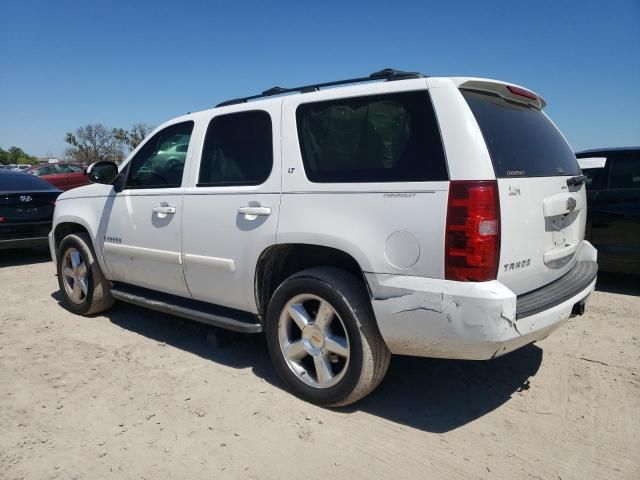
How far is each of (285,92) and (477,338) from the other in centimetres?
219

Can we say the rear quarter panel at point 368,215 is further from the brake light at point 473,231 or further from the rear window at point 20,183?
the rear window at point 20,183

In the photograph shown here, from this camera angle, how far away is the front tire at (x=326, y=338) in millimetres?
2748

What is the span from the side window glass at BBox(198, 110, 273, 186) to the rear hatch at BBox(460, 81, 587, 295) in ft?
4.53

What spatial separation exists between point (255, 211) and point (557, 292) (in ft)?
6.35

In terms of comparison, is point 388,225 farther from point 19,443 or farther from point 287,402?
point 19,443

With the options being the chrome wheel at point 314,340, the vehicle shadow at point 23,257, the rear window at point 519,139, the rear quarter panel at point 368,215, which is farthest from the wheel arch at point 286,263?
the vehicle shadow at point 23,257

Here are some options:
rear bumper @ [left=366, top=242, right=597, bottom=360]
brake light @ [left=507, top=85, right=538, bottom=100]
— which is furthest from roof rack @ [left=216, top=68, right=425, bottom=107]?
rear bumper @ [left=366, top=242, right=597, bottom=360]

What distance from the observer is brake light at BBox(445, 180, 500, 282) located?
2342mm

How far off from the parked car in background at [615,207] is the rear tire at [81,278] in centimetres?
527

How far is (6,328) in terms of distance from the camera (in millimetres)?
4570

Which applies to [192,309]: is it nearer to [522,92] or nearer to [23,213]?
[522,92]

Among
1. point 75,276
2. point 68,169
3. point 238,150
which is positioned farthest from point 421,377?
point 68,169

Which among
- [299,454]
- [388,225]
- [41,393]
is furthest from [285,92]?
[41,393]

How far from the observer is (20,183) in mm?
8102
